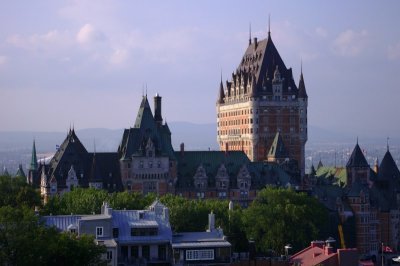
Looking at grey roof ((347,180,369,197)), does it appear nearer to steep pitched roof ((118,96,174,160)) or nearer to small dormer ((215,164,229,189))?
small dormer ((215,164,229,189))

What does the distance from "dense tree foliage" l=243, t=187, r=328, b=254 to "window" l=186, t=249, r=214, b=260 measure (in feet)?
108

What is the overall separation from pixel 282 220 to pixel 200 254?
44.8 metres

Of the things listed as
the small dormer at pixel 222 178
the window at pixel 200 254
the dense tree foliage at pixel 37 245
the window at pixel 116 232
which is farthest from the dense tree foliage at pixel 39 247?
the small dormer at pixel 222 178

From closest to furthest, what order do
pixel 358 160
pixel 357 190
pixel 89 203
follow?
pixel 89 203 → pixel 357 190 → pixel 358 160

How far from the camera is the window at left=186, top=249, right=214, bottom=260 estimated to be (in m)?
107

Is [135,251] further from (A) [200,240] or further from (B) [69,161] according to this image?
(B) [69,161]

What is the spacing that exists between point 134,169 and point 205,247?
2664 inches

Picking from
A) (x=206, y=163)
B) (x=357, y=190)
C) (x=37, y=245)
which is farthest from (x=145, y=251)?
(x=357, y=190)

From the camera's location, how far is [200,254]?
354 feet

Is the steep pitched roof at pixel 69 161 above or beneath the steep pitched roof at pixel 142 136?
beneath

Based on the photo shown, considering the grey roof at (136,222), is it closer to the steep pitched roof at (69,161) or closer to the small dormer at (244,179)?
the steep pitched roof at (69,161)

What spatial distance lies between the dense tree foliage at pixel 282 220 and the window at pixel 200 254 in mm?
32910

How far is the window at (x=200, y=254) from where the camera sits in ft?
352

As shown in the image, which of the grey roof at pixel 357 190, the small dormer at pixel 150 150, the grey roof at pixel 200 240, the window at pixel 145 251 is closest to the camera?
the window at pixel 145 251
